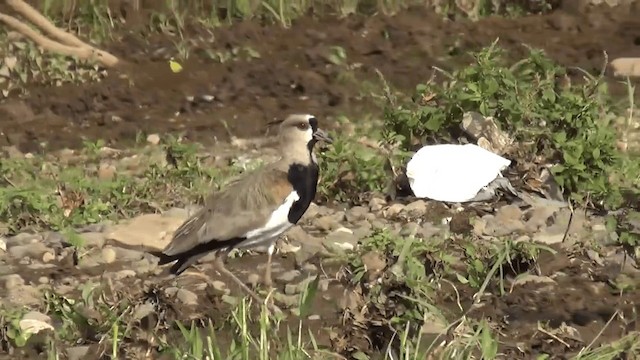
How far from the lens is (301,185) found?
5469 mm

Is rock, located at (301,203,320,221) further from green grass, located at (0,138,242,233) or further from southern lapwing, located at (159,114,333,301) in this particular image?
southern lapwing, located at (159,114,333,301)

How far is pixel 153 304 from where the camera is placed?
4.38 m

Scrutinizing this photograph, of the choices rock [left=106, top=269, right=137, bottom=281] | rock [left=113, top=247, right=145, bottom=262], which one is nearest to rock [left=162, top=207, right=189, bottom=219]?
rock [left=113, top=247, right=145, bottom=262]

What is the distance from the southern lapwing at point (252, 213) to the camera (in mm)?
5250

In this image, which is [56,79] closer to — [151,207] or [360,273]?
[151,207]

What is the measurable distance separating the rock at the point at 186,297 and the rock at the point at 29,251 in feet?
3.34

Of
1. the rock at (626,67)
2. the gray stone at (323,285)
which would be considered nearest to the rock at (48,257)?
the gray stone at (323,285)

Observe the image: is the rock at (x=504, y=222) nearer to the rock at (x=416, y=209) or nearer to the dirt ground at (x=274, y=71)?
the rock at (x=416, y=209)

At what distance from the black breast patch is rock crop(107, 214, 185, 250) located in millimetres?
881

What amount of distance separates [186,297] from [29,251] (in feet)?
3.84

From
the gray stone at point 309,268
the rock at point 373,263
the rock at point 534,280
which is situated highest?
the rock at point 373,263

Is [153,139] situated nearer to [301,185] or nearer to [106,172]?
[106,172]

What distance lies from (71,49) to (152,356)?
5.90 metres

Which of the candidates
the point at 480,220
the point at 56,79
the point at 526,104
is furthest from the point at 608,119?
the point at 56,79
